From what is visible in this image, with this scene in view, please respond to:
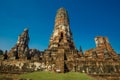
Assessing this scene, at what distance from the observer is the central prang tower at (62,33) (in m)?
30.5

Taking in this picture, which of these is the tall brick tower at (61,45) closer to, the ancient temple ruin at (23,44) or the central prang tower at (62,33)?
the central prang tower at (62,33)

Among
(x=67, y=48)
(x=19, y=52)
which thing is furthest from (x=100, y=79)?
(x=19, y=52)

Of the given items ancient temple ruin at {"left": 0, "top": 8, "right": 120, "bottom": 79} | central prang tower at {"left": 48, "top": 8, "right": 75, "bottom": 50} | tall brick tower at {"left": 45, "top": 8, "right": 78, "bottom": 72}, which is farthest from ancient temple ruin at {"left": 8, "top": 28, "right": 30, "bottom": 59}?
ancient temple ruin at {"left": 0, "top": 8, "right": 120, "bottom": 79}

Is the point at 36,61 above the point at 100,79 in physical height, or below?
above

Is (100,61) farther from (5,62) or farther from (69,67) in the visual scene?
(5,62)

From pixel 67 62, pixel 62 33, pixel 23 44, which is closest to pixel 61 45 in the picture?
pixel 62 33

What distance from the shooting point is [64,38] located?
31.8 m

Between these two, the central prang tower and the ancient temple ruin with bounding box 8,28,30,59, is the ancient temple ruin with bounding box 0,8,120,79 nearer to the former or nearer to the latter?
the central prang tower

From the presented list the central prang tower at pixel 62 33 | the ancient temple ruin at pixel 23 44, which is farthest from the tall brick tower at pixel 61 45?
the ancient temple ruin at pixel 23 44

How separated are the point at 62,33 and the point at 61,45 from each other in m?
4.20

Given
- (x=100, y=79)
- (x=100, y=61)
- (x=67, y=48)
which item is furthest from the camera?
(x=67, y=48)

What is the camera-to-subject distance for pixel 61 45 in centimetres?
3036

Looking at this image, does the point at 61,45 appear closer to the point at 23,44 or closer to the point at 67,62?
the point at 67,62

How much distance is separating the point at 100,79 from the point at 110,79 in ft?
6.70
